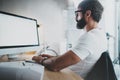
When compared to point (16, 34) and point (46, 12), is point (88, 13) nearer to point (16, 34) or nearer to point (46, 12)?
point (16, 34)

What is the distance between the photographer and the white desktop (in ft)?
2.53

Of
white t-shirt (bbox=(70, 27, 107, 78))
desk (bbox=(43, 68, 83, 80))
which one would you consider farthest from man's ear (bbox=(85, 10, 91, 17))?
desk (bbox=(43, 68, 83, 80))

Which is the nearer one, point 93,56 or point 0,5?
point 93,56

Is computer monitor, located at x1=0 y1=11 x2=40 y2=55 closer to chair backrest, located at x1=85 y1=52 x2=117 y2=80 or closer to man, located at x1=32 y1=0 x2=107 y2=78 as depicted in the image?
man, located at x1=32 y1=0 x2=107 y2=78

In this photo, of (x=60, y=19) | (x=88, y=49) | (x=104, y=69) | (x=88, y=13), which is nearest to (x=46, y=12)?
(x=60, y=19)

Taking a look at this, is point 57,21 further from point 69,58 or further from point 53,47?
point 69,58

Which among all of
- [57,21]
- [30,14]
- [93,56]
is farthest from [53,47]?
[93,56]

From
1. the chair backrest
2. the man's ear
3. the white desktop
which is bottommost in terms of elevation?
the chair backrest

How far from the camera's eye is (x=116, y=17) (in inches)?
107

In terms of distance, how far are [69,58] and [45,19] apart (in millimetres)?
1367

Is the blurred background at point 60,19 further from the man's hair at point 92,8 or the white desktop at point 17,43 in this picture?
the white desktop at point 17,43

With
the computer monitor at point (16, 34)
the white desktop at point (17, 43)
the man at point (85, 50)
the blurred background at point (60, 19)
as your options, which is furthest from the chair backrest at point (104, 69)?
the blurred background at point (60, 19)

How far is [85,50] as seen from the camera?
1332mm

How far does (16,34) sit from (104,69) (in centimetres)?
62
